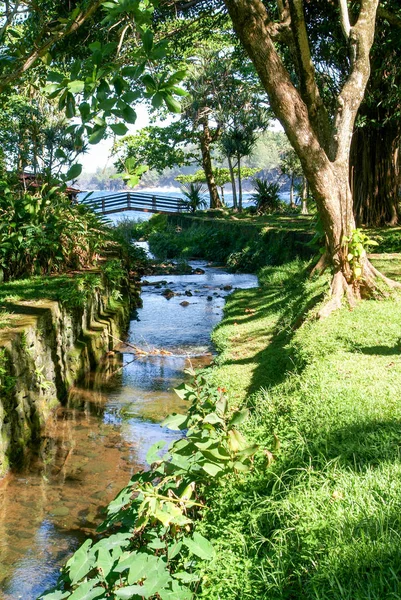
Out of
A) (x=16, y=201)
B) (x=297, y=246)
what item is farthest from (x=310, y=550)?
(x=297, y=246)

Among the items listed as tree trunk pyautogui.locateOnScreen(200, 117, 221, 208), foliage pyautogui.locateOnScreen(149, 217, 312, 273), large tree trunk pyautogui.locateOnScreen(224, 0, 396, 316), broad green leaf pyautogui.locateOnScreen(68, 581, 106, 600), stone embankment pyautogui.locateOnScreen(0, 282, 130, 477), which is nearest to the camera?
broad green leaf pyautogui.locateOnScreen(68, 581, 106, 600)

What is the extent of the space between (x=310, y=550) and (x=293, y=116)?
495 cm

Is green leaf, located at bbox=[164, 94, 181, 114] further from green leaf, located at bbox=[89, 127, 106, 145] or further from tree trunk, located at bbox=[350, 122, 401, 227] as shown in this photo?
tree trunk, located at bbox=[350, 122, 401, 227]

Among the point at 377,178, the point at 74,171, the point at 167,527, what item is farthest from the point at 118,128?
the point at 377,178

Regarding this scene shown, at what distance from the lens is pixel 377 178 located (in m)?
14.2

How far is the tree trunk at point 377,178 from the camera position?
46.5 ft

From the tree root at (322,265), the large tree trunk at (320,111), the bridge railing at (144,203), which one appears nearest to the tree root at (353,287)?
the large tree trunk at (320,111)

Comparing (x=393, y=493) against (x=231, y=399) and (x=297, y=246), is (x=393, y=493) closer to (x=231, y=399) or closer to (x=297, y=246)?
(x=231, y=399)

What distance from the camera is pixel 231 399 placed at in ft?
20.3

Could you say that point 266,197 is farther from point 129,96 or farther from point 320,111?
point 129,96

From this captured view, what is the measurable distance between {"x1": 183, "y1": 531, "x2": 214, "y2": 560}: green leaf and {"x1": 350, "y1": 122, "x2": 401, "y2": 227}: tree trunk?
11894 millimetres

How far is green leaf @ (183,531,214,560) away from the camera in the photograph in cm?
309

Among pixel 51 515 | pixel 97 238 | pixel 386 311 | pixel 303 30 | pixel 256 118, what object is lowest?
pixel 51 515

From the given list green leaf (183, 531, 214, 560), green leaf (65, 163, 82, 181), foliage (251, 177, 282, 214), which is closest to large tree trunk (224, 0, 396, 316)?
green leaf (183, 531, 214, 560)
